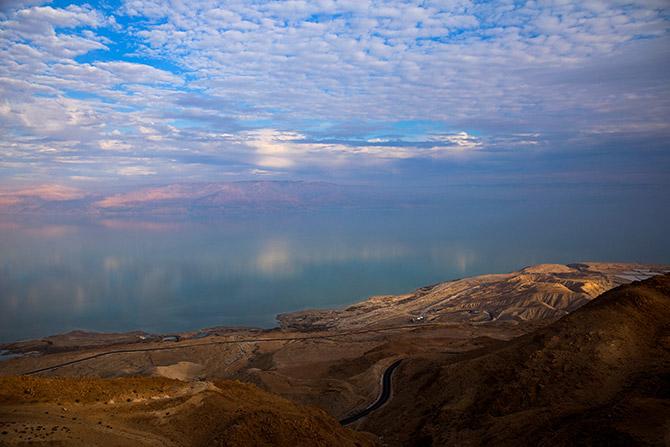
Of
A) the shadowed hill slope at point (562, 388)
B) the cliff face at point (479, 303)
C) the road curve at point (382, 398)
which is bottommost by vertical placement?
the cliff face at point (479, 303)

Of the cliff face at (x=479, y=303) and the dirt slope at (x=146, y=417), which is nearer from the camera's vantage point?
the dirt slope at (x=146, y=417)

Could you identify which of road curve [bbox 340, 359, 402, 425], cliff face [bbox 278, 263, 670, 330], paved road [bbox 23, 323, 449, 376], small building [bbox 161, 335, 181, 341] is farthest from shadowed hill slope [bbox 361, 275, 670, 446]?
small building [bbox 161, 335, 181, 341]

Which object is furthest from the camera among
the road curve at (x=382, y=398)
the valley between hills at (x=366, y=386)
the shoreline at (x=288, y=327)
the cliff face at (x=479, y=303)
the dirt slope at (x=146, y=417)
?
the cliff face at (x=479, y=303)

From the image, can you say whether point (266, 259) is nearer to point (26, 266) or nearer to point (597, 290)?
point (26, 266)

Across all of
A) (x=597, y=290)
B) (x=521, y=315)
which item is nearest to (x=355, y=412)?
(x=521, y=315)

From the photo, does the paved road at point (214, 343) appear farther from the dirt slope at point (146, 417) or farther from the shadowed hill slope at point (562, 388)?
the dirt slope at point (146, 417)

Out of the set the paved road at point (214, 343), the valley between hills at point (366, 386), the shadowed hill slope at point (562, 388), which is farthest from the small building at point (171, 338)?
the shadowed hill slope at point (562, 388)

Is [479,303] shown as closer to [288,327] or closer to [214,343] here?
[288,327]
